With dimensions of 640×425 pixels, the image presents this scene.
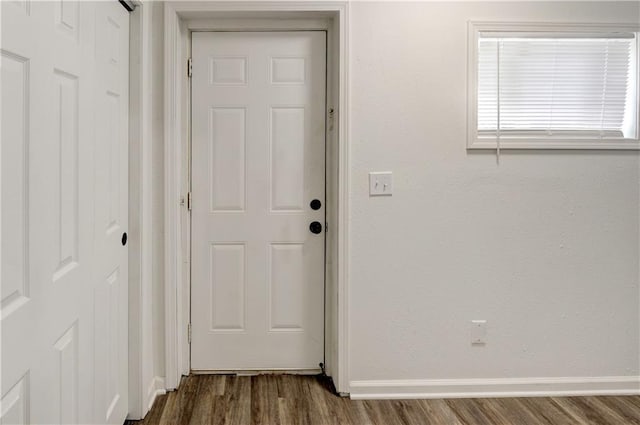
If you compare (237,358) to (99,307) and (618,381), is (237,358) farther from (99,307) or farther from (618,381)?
(618,381)

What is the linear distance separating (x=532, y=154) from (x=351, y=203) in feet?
3.22

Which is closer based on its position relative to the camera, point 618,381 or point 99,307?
point 99,307

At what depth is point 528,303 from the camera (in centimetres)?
264

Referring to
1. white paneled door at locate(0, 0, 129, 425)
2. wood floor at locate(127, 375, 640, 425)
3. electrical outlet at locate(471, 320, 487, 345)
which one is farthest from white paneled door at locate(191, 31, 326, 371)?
electrical outlet at locate(471, 320, 487, 345)

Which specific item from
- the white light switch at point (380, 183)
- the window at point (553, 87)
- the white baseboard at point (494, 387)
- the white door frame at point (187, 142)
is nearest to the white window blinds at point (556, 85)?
the window at point (553, 87)

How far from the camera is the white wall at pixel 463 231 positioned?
2547 mm

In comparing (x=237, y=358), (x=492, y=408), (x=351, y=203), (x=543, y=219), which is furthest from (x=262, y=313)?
(x=543, y=219)

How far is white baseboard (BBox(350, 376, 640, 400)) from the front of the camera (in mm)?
2604

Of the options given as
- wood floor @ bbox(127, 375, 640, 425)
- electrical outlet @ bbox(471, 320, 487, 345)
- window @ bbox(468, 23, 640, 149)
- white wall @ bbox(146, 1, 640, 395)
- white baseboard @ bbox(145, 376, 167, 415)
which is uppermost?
window @ bbox(468, 23, 640, 149)

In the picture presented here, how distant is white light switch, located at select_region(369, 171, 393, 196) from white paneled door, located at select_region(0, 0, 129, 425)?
3.90ft

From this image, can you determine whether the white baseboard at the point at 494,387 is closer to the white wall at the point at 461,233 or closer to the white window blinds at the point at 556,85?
the white wall at the point at 461,233

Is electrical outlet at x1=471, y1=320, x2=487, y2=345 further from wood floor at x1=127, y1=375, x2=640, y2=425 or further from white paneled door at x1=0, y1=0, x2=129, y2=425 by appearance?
white paneled door at x1=0, y1=0, x2=129, y2=425

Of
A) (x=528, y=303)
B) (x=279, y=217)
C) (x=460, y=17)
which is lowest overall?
(x=528, y=303)

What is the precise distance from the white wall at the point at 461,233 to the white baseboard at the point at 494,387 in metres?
0.02
